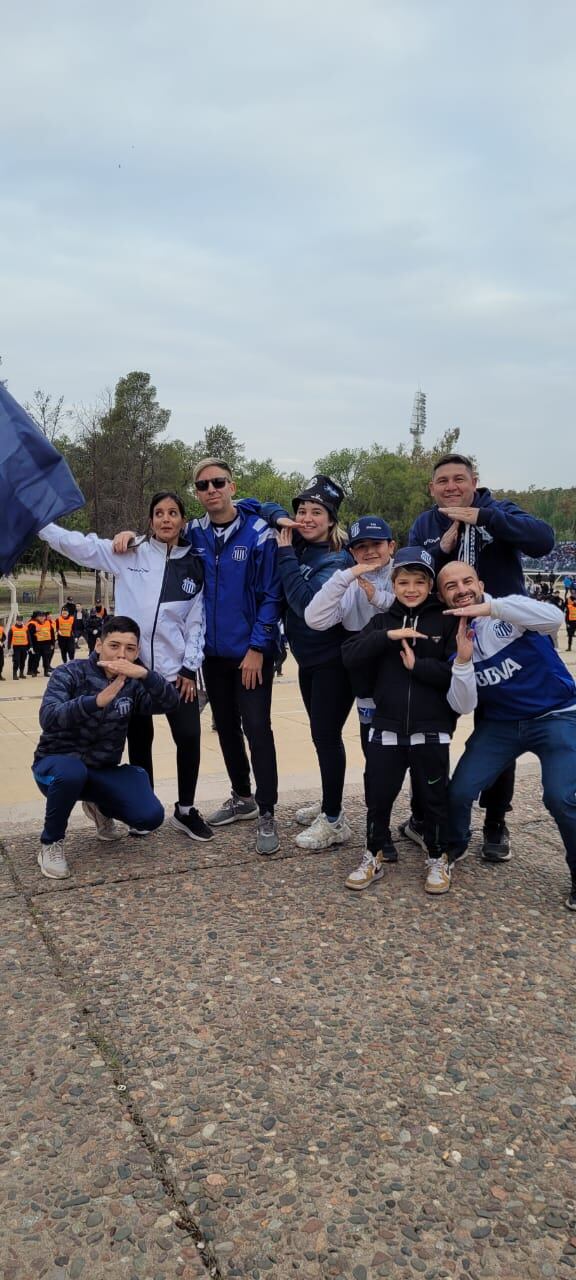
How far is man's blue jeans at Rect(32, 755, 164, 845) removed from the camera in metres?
3.88

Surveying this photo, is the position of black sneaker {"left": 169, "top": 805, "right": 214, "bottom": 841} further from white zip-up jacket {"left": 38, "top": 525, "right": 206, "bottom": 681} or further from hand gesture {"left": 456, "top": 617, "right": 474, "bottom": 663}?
hand gesture {"left": 456, "top": 617, "right": 474, "bottom": 663}

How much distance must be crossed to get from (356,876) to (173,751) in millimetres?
4746

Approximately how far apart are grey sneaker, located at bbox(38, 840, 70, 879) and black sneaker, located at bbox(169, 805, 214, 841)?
711 mm

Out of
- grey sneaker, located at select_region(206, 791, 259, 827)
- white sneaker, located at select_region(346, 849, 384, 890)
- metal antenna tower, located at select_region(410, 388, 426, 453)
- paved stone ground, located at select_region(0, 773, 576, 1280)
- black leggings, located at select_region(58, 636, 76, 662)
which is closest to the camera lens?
paved stone ground, located at select_region(0, 773, 576, 1280)

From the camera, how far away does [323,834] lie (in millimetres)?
4324

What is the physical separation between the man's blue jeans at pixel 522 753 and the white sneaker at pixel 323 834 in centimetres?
64

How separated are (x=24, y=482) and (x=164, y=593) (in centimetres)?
86

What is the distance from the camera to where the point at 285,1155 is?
213 cm

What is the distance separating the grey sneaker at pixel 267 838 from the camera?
13.6 ft

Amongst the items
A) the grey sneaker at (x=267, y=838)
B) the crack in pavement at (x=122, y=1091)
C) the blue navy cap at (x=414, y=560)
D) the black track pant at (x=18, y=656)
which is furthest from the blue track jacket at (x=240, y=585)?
the black track pant at (x=18, y=656)

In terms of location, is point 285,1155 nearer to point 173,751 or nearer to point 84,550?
point 84,550

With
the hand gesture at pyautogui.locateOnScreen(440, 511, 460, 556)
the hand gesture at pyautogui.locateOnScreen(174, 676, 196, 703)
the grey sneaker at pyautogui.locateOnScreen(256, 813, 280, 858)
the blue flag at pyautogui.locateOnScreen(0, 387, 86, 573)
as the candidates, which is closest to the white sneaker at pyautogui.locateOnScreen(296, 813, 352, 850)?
the grey sneaker at pyautogui.locateOnScreen(256, 813, 280, 858)

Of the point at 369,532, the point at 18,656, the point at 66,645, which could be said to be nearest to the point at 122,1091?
the point at 369,532

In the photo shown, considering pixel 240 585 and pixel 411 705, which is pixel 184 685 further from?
pixel 411 705
